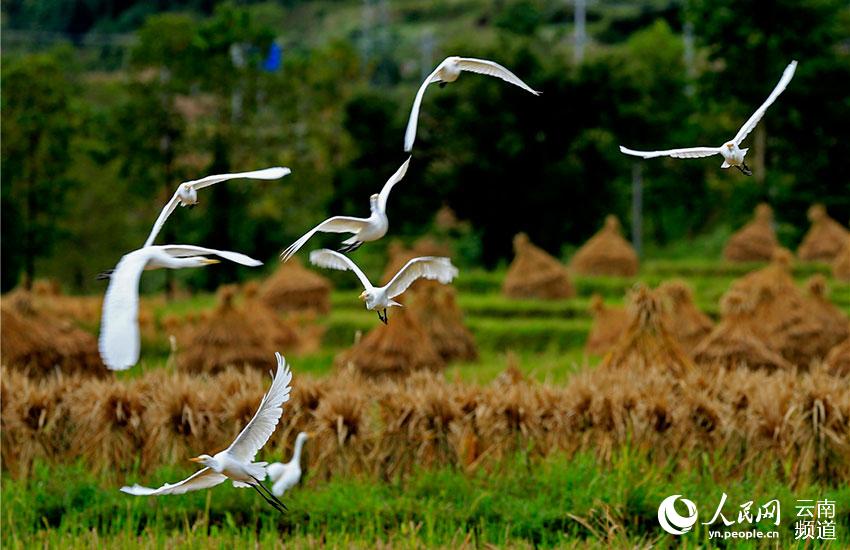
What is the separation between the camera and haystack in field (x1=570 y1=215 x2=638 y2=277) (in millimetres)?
17812

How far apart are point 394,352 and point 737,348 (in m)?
2.89

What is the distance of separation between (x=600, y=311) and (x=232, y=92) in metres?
9.17

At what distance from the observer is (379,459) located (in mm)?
6902

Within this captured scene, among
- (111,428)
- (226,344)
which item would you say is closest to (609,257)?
(226,344)

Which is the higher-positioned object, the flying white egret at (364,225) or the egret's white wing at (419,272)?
the flying white egret at (364,225)

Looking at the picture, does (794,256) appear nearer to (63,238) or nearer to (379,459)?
(63,238)

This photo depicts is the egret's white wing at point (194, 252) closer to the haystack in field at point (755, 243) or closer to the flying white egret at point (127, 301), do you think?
the flying white egret at point (127, 301)

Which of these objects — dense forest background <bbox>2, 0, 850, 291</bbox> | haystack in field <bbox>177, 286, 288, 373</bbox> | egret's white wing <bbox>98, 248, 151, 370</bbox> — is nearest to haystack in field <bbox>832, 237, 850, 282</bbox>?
dense forest background <bbox>2, 0, 850, 291</bbox>

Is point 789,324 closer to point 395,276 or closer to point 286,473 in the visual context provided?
point 286,473

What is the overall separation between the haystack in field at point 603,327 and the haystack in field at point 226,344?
3.19 metres

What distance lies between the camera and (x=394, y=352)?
1109 cm

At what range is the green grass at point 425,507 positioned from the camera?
5.88 meters

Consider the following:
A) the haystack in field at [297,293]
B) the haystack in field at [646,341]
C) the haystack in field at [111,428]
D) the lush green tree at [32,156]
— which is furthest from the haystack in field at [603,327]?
the lush green tree at [32,156]

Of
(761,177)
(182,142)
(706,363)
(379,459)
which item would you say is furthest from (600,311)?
(182,142)
